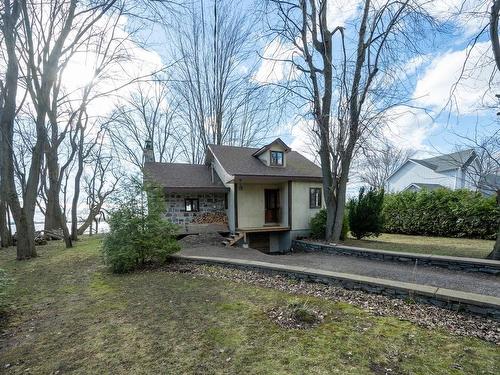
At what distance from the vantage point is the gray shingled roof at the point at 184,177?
44.5 feet

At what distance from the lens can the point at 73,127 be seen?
53.6 feet

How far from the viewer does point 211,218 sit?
14.4m

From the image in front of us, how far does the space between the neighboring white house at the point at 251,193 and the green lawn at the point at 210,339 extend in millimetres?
8066

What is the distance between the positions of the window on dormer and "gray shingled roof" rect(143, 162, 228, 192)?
311 centimetres

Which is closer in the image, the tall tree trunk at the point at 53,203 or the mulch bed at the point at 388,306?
the mulch bed at the point at 388,306

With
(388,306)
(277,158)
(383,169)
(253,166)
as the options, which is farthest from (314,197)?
(383,169)

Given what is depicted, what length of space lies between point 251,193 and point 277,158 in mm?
2547

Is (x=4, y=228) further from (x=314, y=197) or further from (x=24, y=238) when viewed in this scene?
(x=314, y=197)

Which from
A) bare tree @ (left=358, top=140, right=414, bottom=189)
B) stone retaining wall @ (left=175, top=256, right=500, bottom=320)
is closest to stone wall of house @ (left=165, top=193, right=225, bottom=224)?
stone retaining wall @ (left=175, top=256, right=500, bottom=320)

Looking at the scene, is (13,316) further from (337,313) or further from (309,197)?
(309,197)

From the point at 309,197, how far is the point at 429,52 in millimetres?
8011

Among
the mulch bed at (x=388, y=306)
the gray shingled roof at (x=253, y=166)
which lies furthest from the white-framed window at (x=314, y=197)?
the mulch bed at (x=388, y=306)

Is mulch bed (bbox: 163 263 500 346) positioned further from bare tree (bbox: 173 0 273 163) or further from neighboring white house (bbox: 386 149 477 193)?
neighboring white house (bbox: 386 149 477 193)

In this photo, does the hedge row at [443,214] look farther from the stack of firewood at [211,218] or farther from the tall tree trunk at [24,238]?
the tall tree trunk at [24,238]
